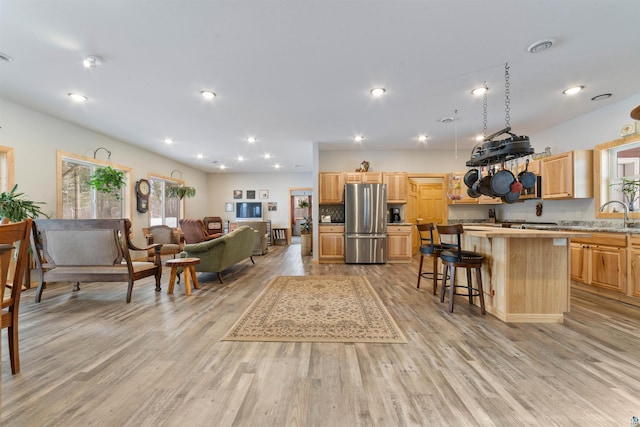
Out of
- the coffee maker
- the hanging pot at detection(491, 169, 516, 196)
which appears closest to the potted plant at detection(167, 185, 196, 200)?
the coffee maker

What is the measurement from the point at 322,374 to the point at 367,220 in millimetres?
4263

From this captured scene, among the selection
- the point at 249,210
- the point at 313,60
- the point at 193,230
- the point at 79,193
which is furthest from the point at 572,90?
the point at 249,210

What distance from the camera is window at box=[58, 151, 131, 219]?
456cm

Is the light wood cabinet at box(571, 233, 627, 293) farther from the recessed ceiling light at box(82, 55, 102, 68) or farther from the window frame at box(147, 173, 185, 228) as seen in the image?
the window frame at box(147, 173, 185, 228)

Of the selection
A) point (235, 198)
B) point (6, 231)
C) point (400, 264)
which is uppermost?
point (235, 198)

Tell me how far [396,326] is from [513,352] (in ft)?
3.01

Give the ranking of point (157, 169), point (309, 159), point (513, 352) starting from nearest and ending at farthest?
point (513, 352) → point (157, 169) → point (309, 159)

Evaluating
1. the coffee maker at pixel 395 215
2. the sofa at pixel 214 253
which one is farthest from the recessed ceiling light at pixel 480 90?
the sofa at pixel 214 253

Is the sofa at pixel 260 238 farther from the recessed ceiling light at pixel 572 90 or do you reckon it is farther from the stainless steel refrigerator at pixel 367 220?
the recessed ceiling light at pixel 572 90

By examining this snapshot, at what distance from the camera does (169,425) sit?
1.40 metres

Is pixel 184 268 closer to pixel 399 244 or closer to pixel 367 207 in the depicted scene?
pixel 367 207

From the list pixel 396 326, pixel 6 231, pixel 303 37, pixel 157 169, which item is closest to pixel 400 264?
pixel 396 326

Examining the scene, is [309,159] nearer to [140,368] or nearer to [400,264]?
[400,264]

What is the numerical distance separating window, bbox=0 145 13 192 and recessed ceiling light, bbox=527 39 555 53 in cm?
647
